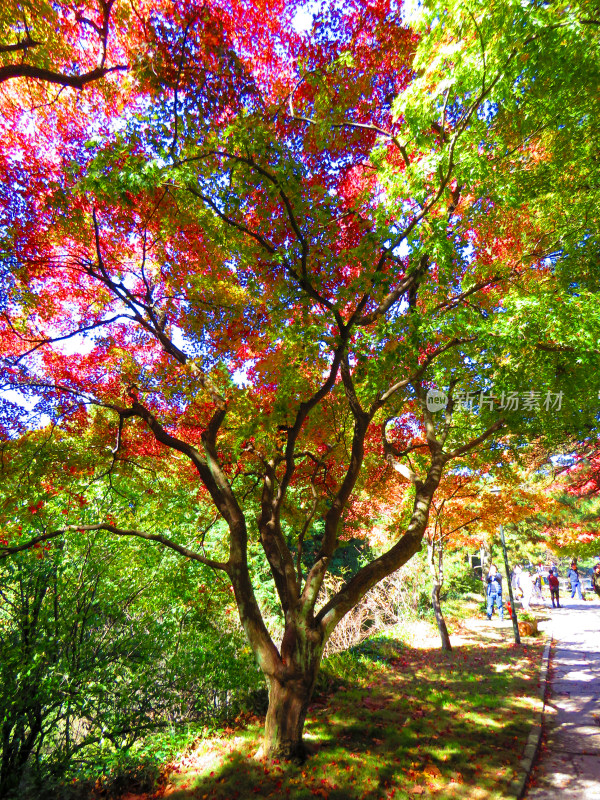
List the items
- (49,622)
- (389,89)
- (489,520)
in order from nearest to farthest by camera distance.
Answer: (49,622) < (389,89) < (489,520)

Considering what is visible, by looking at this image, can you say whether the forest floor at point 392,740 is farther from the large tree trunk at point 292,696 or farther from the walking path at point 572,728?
the walking path at point 572,728

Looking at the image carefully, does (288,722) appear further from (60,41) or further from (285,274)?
(60,41)

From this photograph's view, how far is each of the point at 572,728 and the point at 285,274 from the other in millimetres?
7300

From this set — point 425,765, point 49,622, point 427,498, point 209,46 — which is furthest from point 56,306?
point 425,765

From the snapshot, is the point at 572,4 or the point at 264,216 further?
the point at 264,216

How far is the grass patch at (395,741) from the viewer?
4246mm

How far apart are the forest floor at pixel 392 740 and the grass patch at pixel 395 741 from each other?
13mm

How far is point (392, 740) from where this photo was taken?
5.29 meters

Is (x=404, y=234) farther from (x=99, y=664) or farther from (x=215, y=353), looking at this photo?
(x=99, y=664)

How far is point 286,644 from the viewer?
5.08m

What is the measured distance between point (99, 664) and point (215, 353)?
4734 mm

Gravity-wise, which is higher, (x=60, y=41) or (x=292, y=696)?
(x=60, y=41)

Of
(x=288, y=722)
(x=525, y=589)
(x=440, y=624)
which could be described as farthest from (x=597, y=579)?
(x=288, y=722)

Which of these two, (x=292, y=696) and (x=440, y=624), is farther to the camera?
(x=440, y=624)
